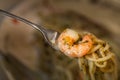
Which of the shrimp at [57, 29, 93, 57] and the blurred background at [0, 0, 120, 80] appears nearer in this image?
the shrimp at [57, 29, 93, 57]

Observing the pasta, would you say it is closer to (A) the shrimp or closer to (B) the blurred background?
(A) the shrimp

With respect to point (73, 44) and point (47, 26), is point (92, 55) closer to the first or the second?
point (73, 44)

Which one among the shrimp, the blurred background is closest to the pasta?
the shrimp

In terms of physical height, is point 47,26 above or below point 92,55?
above

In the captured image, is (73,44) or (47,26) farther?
(47,26)

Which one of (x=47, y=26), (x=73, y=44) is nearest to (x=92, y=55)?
(x=73, y=44)
